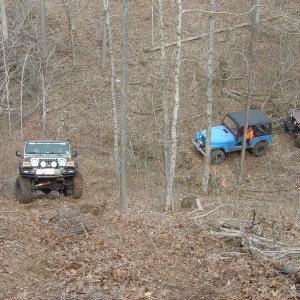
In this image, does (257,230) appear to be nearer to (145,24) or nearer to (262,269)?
(262,269)

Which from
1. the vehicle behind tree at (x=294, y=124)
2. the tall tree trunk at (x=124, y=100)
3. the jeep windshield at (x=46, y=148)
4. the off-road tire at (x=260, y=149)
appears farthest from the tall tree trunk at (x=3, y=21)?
the vehicle behind tree at (x=294, y=124)

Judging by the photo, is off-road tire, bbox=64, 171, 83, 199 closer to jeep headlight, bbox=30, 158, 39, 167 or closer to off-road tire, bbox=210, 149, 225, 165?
jeep headlight, bbox=30, 158, 39, 167

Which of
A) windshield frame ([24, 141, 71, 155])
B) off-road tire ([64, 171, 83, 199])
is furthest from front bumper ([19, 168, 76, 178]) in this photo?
windshield frame ([24, 141, 71, 155])

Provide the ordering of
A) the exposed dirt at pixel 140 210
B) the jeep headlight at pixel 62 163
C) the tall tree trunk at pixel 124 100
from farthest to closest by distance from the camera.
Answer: the jeep headlight at pixel 62 163, the tall tree trunk at pixel 124 100, the exposed dirt at pixel 140 210

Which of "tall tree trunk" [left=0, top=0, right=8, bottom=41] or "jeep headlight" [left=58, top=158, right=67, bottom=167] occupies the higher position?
"tall tree trunk" [left=0, top=0, right=8, bottom=41]

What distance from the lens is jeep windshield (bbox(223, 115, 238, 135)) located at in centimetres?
2041

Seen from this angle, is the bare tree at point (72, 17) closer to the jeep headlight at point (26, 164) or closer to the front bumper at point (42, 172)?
the jeep headlight at point (26, 164)

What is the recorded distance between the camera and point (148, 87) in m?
24.4

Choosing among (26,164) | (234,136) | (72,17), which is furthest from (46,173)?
(72,17)

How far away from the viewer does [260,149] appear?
835 inches

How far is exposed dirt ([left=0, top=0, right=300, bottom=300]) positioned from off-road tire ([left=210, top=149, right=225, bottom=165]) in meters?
0.52

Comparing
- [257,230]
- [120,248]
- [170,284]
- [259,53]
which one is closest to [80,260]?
[120,248]

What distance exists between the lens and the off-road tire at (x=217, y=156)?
20.2 m

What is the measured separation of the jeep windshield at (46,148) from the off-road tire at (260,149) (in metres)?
9.35
